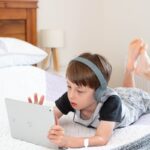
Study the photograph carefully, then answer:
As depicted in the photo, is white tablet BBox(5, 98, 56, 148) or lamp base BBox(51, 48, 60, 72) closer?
white tablet BBox(5, 98, 56, 148)

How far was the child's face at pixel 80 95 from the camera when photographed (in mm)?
1143

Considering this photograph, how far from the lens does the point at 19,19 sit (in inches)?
96.4

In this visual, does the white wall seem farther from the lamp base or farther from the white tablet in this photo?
the white tablet

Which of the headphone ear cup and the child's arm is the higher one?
the headphone ear cup

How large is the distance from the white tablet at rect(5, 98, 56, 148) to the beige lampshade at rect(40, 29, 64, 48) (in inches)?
59.1

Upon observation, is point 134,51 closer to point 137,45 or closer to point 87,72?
point 137,45

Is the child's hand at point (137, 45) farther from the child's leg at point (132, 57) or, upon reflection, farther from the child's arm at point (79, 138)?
the child's arm at point (79, 138)

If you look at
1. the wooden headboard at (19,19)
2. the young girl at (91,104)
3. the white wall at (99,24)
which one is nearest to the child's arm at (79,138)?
the young girl at (91,104)

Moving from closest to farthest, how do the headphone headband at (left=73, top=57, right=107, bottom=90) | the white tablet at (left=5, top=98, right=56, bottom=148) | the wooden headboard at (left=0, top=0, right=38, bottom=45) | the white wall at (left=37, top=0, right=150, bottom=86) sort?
the white tablet at (left=5, top=98, right=56, bottom=148), the headphone headband at (left=73, top=57, right=107, bottom=90), the wooden headboard at (left=0, top=0, right=38, bottom=45), the white wall at (left=37, top=0, right=150, bottom=86)

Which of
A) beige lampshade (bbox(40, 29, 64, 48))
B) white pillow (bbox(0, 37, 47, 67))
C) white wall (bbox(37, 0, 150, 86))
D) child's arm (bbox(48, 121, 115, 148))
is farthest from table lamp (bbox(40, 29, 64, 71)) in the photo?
child's arm (bbox(48, 121, 115, 148))

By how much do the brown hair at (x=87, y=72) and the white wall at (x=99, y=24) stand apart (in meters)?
1.65

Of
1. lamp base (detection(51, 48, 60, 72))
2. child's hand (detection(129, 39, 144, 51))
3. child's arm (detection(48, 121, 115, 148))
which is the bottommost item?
lamp base (detection(51, 48, 60, 72))

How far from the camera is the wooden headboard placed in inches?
92.7

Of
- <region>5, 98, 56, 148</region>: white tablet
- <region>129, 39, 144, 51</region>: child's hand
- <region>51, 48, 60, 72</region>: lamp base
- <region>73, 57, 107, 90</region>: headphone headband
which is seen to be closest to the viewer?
<region>5, 98, 56, 148</region>: white tablet
